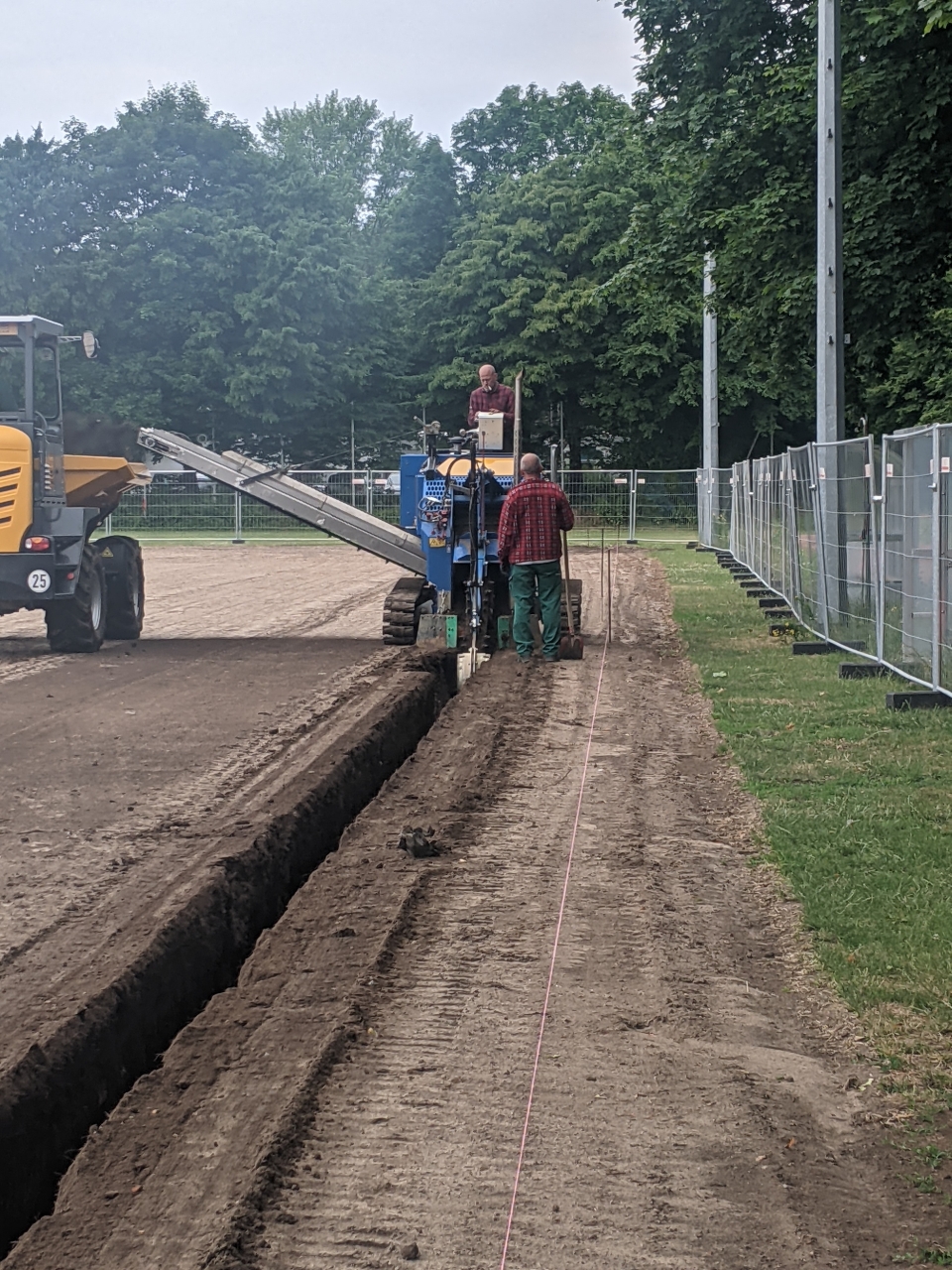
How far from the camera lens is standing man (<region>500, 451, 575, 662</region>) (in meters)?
15.5

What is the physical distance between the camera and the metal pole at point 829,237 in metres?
17.7

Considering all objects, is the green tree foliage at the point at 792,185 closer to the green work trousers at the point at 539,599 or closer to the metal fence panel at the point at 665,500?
the green work trousers at the point at 539,599

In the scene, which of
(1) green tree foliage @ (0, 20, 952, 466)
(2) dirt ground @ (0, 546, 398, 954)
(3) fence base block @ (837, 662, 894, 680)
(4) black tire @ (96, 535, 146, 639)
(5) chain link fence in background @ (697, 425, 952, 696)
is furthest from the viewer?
(1) green tree foliage @ (0, 20, 952, 466)

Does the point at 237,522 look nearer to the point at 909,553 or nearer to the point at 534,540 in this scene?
the point at 534,540

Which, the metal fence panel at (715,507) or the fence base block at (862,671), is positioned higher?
the metal fence panel at (715,507)

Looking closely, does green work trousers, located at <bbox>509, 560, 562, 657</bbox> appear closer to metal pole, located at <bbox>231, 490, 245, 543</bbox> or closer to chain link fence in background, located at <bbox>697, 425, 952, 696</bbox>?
chain link fence in background, located at <bbox>697, 425, 952, 696</bbox>

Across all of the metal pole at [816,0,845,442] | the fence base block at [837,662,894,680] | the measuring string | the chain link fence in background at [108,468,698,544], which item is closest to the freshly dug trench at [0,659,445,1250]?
the measuring string

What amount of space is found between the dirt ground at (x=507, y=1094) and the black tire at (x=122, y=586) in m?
10.9

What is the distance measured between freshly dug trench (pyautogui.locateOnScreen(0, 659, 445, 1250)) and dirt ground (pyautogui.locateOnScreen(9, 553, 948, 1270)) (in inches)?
8.5

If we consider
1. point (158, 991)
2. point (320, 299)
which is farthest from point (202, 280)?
point (158, 991)

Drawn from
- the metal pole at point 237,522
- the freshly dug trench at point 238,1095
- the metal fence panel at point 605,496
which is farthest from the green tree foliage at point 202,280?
the freshly dug trench at point 238,1095

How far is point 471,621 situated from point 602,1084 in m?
11.8

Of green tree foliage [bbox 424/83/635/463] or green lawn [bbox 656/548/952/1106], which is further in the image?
green tree foliage [bbox 424/83/635/463]

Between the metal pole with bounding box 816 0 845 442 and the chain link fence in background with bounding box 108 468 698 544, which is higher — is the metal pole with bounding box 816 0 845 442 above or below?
above
